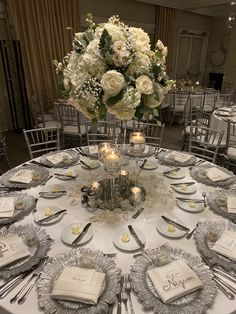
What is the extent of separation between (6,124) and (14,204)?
170 inches

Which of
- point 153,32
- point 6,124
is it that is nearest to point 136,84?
point 6,124

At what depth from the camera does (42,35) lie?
487 cm

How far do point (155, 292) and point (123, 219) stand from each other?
0.46m

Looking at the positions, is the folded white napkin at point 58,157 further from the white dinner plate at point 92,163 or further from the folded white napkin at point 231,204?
the folded white napkin at point 231,204

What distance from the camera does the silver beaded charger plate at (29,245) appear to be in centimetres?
101

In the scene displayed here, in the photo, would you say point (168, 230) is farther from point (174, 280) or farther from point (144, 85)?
point (144, 85)

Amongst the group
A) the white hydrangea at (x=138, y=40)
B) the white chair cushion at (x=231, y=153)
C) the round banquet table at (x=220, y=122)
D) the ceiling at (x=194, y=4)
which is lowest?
the white chair cushion at (x=231, y=153)

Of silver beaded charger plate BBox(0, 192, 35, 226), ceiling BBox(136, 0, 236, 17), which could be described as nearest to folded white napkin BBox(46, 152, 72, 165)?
silver beaded charger plate BBox(0, 192, 35, 226)

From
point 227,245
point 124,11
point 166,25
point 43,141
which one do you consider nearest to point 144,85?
point 227,245

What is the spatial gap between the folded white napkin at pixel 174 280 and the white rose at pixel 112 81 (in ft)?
2.75

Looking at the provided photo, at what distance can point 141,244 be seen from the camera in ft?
3.78

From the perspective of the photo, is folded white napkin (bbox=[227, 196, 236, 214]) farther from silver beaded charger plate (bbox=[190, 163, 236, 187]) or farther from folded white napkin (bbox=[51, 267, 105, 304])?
folded white napkin (bbox=[51, 267, 105, 304])

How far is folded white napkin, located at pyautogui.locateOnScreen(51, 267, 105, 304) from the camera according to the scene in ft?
2.90

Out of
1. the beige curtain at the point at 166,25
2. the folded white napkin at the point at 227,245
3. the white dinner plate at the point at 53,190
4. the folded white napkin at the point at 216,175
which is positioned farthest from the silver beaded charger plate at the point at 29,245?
the beige curtain at the point at 166,25
